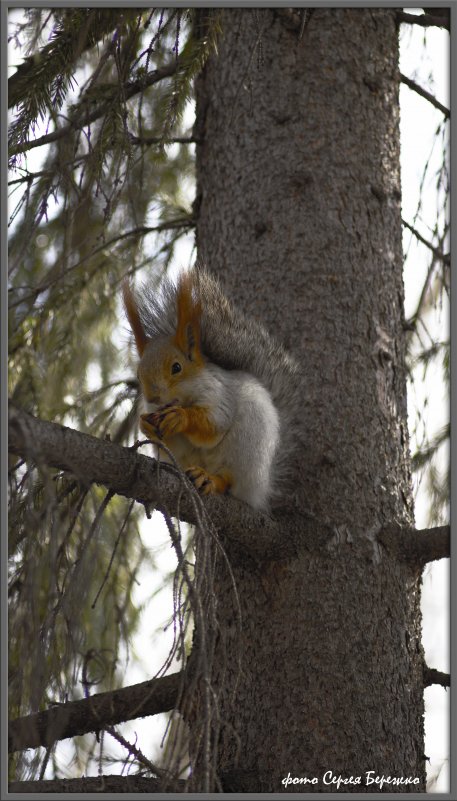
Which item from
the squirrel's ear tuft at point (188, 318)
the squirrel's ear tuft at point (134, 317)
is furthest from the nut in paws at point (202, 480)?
the squirrel's ear tuft at point (134, 317)

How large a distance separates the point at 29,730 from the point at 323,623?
69 centimetres

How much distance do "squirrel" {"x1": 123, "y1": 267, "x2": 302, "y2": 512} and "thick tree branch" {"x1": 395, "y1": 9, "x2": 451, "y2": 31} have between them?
0.75m

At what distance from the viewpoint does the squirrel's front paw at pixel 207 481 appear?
1.49 meters

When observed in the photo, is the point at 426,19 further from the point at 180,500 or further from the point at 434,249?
the point at 180,500

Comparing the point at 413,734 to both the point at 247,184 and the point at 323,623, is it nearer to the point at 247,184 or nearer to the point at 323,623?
the point at 323,623

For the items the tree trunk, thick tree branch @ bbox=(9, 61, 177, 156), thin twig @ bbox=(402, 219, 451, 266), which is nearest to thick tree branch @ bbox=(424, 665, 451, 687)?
the tree trunk

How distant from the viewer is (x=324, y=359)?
1701 millimetres

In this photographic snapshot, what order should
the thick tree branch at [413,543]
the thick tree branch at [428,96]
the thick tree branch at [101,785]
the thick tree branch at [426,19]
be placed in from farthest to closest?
1. the thick tree branch at [428,96]
2. the thick tree branch at [426,19]
3. the thick tree branch at [413,543]
4. the thick tree branch at [101,785]

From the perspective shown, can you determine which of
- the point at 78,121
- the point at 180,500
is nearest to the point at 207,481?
the point at 180,500

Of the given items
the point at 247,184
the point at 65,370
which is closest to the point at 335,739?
the point at 247,184

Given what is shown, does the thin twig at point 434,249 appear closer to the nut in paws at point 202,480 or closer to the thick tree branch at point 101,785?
the nut in paws at point 202,480

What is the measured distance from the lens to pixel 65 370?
2.40 meters

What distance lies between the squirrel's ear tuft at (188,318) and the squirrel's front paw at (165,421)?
20 centimetres

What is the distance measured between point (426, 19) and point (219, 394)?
3.19 feet
